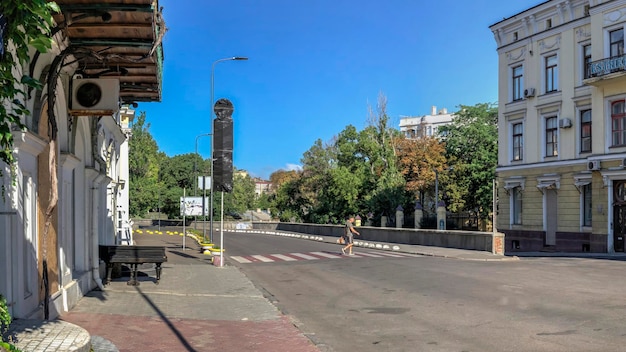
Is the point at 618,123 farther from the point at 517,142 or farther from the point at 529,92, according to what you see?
the point at 517,142

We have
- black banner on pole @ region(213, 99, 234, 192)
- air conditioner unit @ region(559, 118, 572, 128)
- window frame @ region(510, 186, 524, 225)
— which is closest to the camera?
black banner on pole @ region(213, 99, 234, 192)

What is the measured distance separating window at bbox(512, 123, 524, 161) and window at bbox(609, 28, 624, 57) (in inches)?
290

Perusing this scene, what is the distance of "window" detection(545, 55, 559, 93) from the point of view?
3341cm

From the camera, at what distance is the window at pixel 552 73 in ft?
110

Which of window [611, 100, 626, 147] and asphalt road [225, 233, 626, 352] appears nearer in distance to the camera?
asphalt road [225, 233, 626, 352]

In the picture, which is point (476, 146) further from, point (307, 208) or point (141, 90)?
point (141, 90)

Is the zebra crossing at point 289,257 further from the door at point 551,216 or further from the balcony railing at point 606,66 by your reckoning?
the balcony railing at point 606,66

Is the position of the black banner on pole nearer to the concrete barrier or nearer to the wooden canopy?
the wooden canopy

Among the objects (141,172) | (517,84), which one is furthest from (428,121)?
(517,84)

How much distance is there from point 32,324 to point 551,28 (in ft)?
110

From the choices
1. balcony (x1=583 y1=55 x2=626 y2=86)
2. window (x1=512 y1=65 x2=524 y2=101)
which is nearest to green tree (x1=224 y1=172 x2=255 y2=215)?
window (x1=512 y1=65 x2=524 y2=101)

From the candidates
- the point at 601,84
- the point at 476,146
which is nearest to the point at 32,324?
the point at 601,84

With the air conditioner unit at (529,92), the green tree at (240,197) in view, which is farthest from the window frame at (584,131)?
the green tree at (240,197)

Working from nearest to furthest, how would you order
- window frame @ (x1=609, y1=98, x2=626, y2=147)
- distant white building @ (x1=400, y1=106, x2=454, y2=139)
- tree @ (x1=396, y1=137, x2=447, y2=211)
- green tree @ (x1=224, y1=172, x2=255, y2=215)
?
window frame @ (x1=609, y1=98, x2=626, y2=147) → tree @ (x1=396, y1=137, x2=447, y2=211) → green tree @ (x1=224, y1=172, x2=255, y2=215) → distant white building @ (x1=400, y1=106, x2=454, y2=139)
